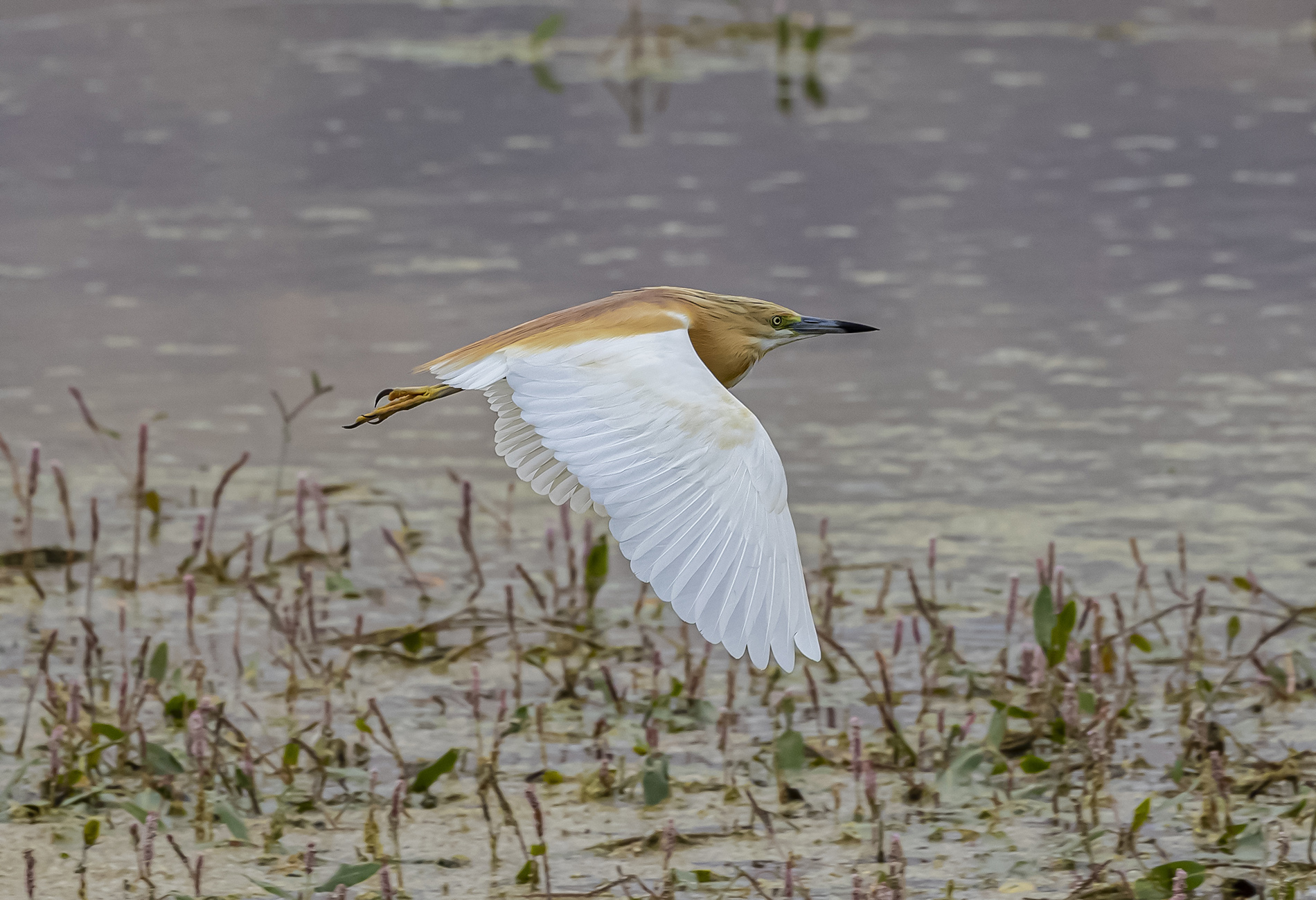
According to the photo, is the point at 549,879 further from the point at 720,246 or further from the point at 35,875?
the point at 720,246

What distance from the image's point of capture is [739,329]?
406 cm

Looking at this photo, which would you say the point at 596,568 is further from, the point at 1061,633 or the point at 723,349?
the point at 1061,633

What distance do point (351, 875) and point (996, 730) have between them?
1.49 m

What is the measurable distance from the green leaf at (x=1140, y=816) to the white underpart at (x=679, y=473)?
0.93 metres

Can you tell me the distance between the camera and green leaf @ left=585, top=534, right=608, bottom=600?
4.96 m

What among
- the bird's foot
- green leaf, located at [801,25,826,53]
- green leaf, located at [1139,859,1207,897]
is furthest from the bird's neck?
green leaf, located at [801,25,826,53]

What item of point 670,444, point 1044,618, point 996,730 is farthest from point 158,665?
point 1044,618

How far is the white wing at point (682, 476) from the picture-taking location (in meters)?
3.13

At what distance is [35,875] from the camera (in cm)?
372

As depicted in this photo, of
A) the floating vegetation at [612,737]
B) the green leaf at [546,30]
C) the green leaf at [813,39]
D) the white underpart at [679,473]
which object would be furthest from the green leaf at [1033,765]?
the green leaf at [813,39]

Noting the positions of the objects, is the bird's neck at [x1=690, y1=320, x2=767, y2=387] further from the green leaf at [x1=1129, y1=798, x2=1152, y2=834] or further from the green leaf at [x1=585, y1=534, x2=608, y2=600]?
the green leaf at [x1=1129, y1=798, x2=1152, y2=834]

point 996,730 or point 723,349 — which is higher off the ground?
point 723,349

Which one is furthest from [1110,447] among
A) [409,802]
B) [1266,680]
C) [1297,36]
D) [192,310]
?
[1297,36]

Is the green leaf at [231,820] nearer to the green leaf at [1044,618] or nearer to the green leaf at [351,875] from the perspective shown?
the green leaf at [351,875]
